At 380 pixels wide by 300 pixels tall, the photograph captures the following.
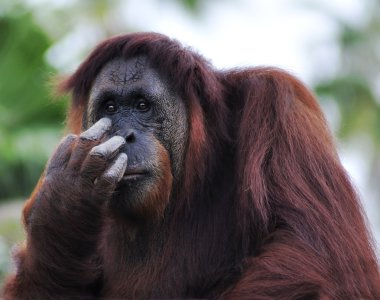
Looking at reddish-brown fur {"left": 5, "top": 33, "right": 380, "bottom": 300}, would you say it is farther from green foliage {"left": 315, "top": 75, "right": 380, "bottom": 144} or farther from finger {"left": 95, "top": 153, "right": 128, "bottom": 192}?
→ green foliage {"left": 315, "top": 75, "right": 380, "bottom": 144}

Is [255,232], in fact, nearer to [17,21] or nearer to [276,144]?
[276,144]

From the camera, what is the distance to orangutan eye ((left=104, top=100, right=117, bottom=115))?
6473 millimetres

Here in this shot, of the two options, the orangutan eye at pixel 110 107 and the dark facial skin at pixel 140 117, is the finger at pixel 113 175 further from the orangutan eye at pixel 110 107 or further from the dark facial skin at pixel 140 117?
the orangutan eye at pixel 110 107

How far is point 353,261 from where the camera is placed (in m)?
5.98

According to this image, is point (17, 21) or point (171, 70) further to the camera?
point (17, 21)

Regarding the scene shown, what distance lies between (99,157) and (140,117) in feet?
1.98

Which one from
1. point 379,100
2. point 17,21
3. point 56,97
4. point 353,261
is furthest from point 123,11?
point 353,261

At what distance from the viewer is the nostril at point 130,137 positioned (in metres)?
6.18

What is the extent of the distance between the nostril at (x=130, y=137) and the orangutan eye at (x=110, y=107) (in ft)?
1.06

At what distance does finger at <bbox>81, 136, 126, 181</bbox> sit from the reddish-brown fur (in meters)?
0.47

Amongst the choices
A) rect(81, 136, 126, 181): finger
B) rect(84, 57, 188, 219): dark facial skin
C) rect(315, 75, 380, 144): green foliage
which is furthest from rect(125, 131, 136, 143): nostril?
rect(315, 75, 380, 144): green foliage

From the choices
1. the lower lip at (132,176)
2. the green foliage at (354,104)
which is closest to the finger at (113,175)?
the lower lip at (132,176)

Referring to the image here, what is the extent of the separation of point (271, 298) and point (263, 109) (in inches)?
55.6

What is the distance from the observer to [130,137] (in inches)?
244
